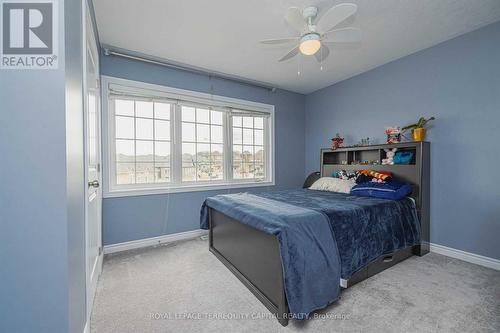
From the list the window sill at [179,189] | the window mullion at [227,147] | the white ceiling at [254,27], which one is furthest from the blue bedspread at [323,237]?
the white ceiling at [254,27]

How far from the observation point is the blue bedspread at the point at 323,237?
1.47 metres

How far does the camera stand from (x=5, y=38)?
88 cm

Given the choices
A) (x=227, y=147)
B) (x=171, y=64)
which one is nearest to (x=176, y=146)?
(x=227, y=147)

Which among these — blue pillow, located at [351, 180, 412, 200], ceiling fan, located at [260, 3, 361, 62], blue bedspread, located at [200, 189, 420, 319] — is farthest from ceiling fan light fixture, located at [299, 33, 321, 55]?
blue pillow, located at [351, 180, 412, 200]

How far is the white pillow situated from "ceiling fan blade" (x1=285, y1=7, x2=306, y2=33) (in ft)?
6.69

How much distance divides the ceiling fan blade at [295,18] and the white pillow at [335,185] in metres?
2.04

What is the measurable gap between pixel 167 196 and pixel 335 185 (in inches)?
95.8

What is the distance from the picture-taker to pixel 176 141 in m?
3.26

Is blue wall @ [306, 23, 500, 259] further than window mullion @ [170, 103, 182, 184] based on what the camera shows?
No

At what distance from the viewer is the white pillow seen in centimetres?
302

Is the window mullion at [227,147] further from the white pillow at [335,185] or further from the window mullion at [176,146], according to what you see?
the white pillow at [335,185]

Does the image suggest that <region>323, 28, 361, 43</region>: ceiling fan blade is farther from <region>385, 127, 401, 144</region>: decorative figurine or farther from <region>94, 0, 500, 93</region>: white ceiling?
<region>385, 127, 401, 144</region>: decorative figurine

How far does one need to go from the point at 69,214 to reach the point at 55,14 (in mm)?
875

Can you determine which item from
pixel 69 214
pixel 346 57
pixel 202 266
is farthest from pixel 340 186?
pixel 69 214
